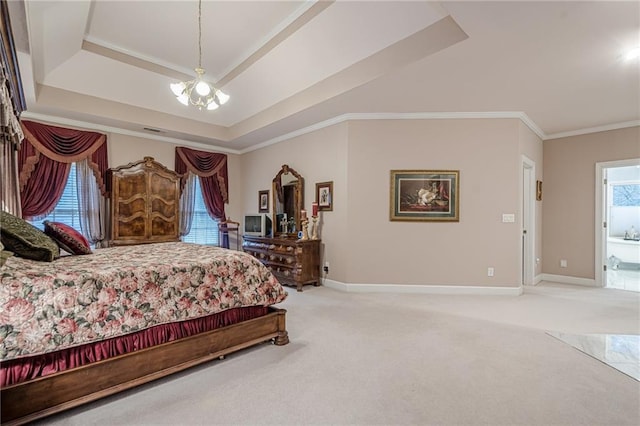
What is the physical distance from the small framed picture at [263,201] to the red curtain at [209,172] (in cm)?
79

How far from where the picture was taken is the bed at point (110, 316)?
5.23 ft

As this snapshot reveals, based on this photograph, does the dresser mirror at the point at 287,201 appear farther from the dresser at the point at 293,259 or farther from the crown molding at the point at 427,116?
the crown molding at the point at 427,116

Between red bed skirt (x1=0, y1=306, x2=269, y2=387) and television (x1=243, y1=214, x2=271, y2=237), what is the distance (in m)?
2.91

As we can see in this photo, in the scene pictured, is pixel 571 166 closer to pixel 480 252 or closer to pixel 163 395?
pixel 480 252

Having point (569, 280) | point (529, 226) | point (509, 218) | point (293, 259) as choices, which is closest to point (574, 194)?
point (529, 226)

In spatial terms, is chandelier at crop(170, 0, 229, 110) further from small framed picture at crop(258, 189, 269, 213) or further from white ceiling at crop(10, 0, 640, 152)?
small framed picture at crop(258, 189, 269, 213)

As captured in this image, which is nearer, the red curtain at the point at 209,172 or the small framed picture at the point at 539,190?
the small framed picture at the point at 539,190

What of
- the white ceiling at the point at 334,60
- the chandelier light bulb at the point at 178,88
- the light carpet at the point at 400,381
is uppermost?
the white ceiling at the point at 334,60

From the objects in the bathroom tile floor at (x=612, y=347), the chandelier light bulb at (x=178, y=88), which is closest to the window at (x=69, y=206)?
the chandelier light bulb at (x=178, y=88)

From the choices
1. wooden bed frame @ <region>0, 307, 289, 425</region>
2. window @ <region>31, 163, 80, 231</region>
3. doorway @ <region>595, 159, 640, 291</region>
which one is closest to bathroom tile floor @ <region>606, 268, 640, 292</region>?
doorway @ <region>595, 159, 640, 291</region>

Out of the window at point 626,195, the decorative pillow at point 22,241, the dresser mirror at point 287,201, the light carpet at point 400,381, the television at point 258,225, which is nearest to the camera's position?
the light carpet at point 400,381

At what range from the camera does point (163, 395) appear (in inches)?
76.1

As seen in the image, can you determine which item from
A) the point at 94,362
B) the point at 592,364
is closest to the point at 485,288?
the point at 592,364

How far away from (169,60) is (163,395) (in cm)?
397
